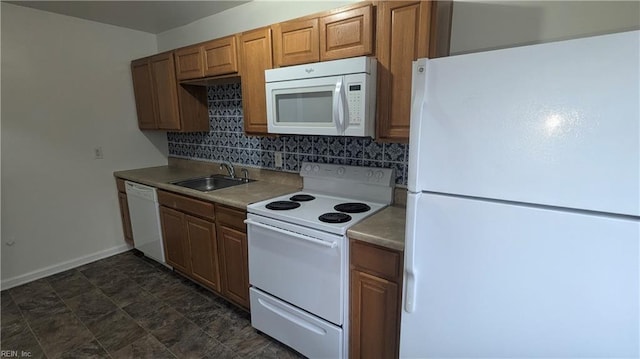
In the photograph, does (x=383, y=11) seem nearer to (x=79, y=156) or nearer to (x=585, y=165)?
(x=585, y=165)

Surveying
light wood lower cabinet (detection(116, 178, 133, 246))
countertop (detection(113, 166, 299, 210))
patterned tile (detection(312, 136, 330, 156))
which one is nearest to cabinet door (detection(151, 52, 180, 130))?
Result: countertop (detection(113, 166, 299, 210))

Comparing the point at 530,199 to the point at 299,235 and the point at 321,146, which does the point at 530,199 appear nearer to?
the point at 299,235

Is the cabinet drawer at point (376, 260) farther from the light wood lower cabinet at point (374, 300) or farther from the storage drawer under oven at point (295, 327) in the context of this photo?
the storage drawer under oven at point (295, 327)

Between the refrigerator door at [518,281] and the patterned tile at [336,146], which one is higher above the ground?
the patterned tile at [336,146]

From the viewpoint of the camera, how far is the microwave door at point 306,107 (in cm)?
171

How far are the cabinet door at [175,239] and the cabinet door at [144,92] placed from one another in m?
1.06

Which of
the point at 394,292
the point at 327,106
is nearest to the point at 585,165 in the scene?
the point at 394,292

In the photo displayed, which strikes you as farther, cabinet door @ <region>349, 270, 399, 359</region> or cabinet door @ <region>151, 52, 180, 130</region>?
cabinet door @ <region>151, 52, 180, 130</region>

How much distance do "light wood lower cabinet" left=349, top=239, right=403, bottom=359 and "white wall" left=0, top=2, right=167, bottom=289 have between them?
294 centimetres

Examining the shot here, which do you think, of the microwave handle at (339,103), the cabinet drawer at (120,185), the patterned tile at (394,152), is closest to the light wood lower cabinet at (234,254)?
the microwave handle at (339,103)

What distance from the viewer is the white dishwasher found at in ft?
9.17

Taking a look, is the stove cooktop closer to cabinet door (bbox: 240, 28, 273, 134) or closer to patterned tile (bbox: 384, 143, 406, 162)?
patterned tile (bbox: 384, 143, 406, 162)

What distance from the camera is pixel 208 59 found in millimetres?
2449

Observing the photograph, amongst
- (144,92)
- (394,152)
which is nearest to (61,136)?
(144,92)
